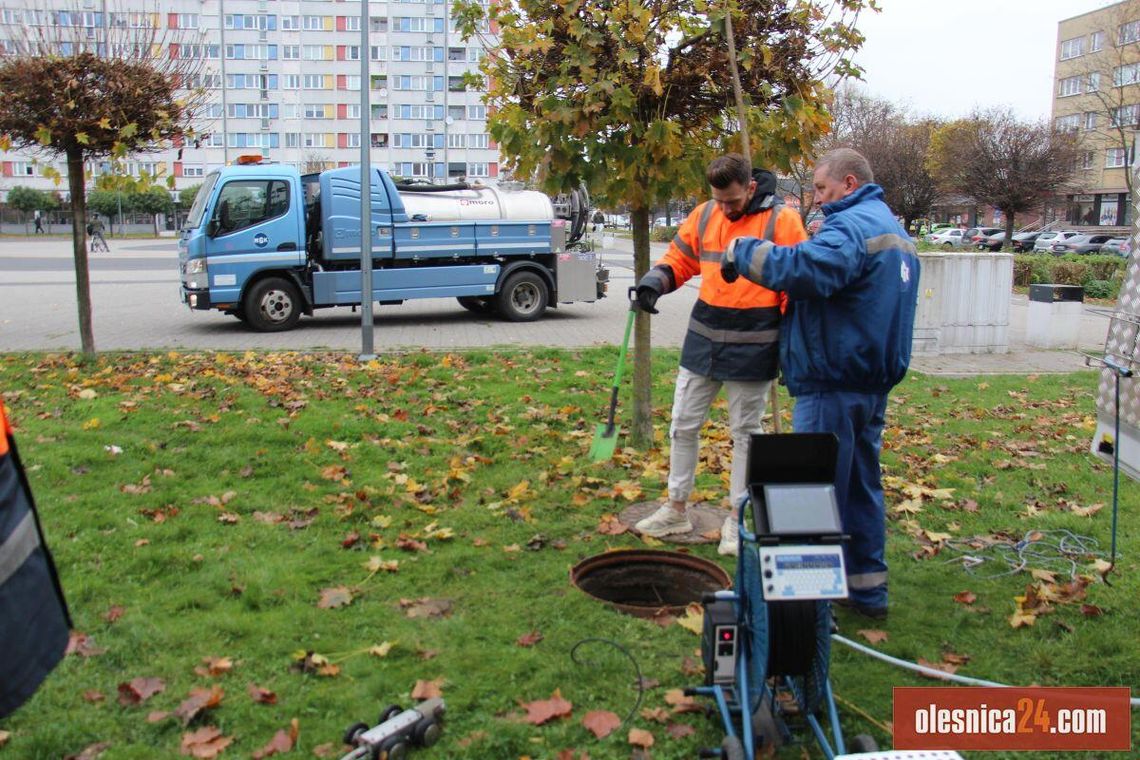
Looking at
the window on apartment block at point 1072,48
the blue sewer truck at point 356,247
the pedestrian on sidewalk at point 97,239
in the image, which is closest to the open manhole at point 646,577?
the blue sewer truck at point 356,247

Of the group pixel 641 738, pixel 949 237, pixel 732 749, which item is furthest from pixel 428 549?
pixel 949 237

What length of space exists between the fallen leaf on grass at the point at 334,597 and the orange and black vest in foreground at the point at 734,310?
6.37 feet

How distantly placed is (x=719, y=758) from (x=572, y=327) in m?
12.6

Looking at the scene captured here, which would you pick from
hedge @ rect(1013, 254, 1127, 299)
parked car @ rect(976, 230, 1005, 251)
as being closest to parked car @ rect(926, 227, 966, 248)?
parked car @ rect(976, 230, 1005, 251)

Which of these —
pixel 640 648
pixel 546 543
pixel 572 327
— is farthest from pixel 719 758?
pixel 572 327

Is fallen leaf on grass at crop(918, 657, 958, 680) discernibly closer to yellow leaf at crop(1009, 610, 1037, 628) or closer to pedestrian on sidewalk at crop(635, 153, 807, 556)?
yellow leaf at crop(1009, 610, 1037, 628)

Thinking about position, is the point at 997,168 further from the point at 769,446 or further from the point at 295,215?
the point at 769,446

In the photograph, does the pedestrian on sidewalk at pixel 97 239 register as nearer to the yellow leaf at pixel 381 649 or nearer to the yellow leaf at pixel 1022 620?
the yellow leaf at pixel 381 649

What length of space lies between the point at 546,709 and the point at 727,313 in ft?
6.58

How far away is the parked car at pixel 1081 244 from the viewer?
43709mm

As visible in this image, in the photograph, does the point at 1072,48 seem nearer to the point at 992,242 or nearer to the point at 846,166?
the point at 992,242

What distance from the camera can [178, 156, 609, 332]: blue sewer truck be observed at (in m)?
14.4

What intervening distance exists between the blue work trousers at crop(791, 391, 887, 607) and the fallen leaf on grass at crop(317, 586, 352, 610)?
83.8 inches

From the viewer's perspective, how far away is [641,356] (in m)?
6.84
